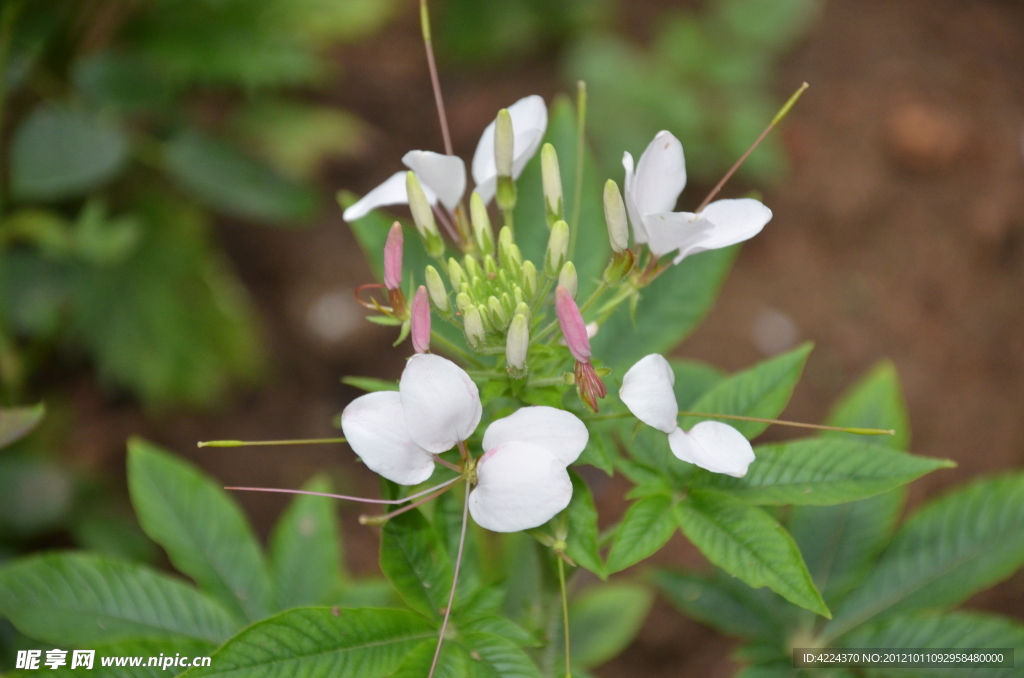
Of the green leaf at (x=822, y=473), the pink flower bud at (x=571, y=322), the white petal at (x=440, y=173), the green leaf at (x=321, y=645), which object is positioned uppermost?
the white petal at (x=440, y=173)

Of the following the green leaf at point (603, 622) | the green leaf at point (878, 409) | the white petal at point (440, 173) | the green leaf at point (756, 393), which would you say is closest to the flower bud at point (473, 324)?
the white petal at point (440, 173)

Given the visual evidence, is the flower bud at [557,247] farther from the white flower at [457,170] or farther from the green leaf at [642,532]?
the green leaf at [642,532]

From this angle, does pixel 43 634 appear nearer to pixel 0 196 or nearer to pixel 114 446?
pixel 0 196

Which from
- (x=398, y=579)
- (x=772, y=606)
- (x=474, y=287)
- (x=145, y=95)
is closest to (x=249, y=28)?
(x=145, y=95)

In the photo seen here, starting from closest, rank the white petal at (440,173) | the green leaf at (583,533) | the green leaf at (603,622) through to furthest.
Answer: the green leaf at (583,533)
the white petal at (440,173)
the green leaf at (603,622)

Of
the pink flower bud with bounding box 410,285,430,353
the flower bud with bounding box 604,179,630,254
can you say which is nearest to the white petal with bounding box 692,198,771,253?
the flower bud with bounding box 604,179,630,254

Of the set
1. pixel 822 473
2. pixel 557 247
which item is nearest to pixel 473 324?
pixel 557 247

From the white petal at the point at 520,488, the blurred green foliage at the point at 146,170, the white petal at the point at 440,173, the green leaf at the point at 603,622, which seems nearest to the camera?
the white petal at the point at 520,488
